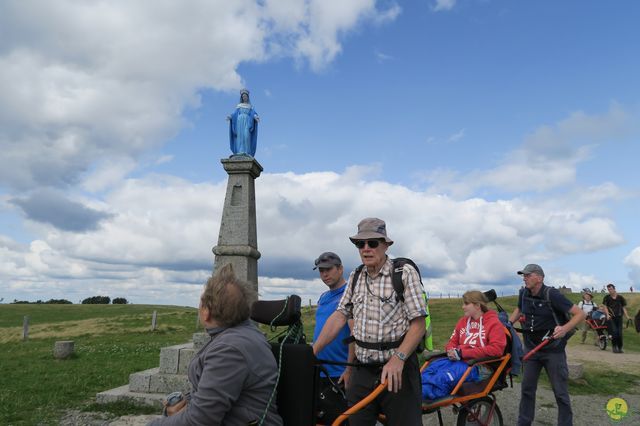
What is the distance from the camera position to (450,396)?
15.7ft

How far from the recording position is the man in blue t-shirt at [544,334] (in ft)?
17.9

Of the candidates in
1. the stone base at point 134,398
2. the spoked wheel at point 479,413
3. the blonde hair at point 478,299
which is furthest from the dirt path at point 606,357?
the stone base at point 134,398

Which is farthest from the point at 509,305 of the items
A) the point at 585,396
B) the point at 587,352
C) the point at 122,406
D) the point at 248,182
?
the point at 122,406

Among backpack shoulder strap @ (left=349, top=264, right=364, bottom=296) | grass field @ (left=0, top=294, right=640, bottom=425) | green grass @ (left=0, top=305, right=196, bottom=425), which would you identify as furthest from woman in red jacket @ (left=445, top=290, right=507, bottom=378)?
green grass @ (left=0, top=305, right=196, bottom=425)

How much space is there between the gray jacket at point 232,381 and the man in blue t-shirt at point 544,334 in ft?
13.5

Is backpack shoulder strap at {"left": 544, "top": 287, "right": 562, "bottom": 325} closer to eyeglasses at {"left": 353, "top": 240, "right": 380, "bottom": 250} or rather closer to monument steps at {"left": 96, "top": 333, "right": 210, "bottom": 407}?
eyeglasses at {"left": 353, "top": 240, "right": 380, "bottom": 250}

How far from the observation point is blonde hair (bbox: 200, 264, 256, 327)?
2605 mm

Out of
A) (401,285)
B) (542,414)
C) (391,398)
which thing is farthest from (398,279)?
(542,414)

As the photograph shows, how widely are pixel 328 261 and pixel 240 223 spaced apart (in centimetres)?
525

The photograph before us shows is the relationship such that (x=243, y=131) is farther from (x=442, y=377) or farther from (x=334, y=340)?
(x=442, y=377)

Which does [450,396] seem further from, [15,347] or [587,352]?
[15,347]

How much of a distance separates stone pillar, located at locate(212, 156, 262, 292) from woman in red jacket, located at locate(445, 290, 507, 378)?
16.6 ft

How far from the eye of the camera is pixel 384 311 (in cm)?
338

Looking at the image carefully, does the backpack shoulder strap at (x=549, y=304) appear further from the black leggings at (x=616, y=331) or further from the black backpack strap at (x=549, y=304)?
the black leggings at (x=616, y=331)
